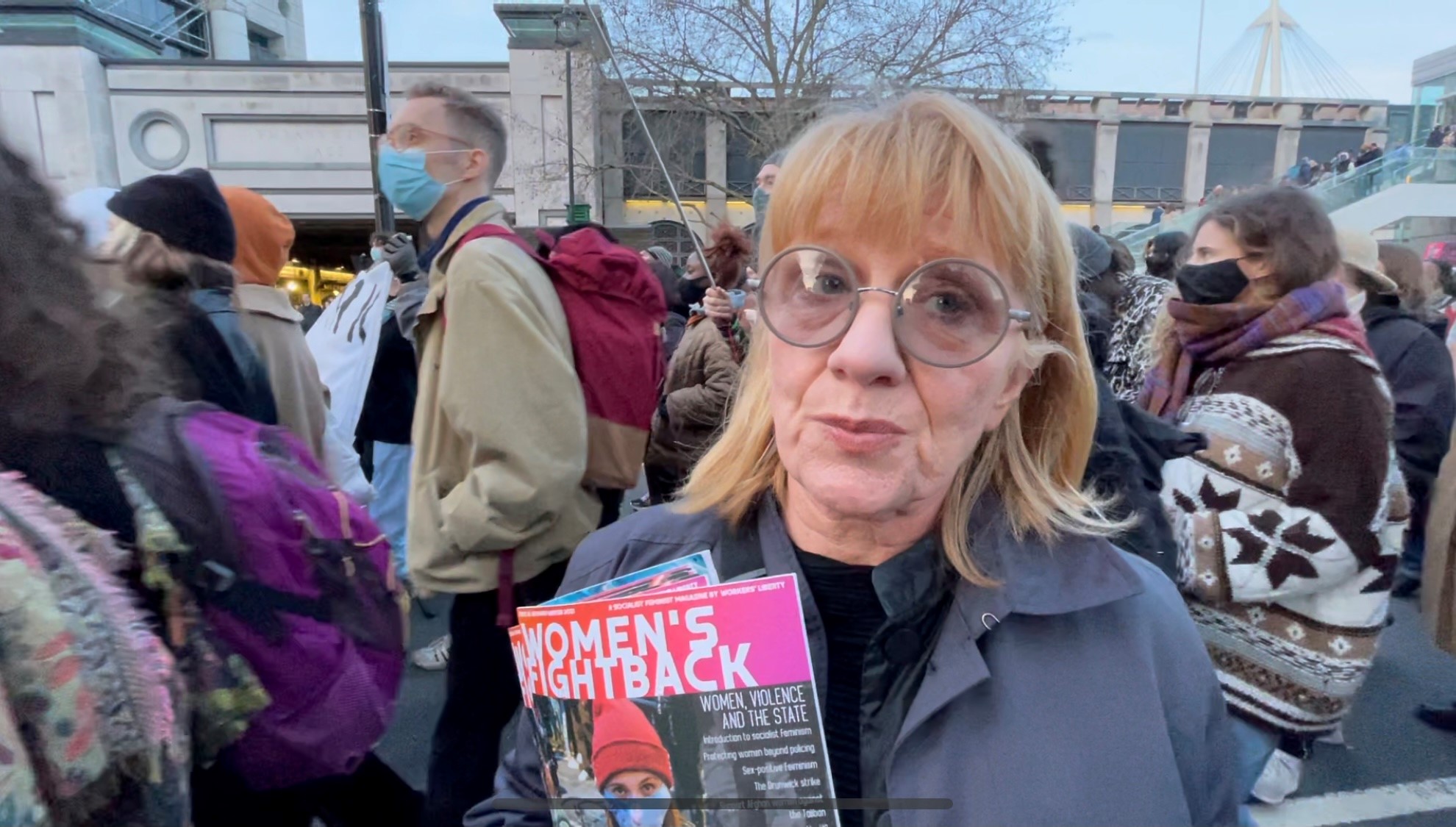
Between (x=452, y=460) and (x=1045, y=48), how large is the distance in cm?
1980

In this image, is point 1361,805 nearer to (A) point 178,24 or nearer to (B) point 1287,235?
(B) point 1287,235

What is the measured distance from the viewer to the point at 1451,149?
58.0 ft

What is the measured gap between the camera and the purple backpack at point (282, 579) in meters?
1.20

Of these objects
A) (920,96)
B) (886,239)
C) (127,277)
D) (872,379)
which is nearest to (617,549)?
(872,379)

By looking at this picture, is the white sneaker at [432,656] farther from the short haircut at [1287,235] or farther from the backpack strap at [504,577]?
the short haircut at [1287,235]

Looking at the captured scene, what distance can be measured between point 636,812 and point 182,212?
2301 millimetres

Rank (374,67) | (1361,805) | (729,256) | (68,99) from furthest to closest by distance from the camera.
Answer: (68,99)
(374,67)
(729,256)
(1361,805)

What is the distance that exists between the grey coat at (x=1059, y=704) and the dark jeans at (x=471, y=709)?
1.09m

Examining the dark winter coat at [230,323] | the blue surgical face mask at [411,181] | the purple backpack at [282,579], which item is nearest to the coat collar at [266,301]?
the dark winter coat at [230,323]

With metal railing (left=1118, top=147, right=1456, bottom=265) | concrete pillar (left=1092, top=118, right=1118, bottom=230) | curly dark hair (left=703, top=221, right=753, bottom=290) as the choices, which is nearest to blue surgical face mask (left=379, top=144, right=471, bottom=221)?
curly dark hair (left=703, top=221, right=753, bottom=290)

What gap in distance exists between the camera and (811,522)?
1.21 metres

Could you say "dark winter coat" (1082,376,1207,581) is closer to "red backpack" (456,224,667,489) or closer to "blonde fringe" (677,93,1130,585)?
"blonde fringe" (677,93,1130,585)

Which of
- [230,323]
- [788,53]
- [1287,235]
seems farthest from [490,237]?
[788,53]

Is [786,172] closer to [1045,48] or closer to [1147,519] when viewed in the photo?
[1147,519]
